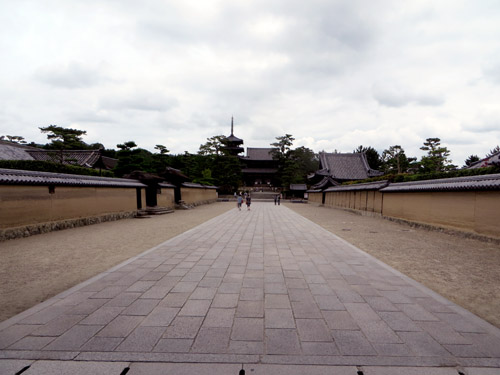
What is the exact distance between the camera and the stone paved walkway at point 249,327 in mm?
2180

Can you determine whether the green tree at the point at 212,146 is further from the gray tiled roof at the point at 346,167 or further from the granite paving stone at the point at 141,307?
the granite paving stone at the point at 141,307

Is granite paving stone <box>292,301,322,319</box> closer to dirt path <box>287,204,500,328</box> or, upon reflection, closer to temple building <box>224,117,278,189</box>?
dirt path <box>287,204,500,328</box>

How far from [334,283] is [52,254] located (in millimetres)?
6832

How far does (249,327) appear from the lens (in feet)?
8.96

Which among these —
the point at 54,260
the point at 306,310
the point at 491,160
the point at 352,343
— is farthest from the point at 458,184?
the point at 54,260

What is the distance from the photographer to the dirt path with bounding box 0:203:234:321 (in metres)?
3.67

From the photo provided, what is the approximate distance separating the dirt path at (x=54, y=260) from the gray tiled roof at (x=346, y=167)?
28.3 metres

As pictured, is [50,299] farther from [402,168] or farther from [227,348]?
[402,168]

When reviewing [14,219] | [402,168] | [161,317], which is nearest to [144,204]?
[14,219]

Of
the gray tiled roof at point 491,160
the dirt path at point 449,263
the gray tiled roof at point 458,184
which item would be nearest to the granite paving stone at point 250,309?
the dirt path at point 449,263

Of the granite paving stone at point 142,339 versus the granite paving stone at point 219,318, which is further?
the granite paving stone at point 219,318

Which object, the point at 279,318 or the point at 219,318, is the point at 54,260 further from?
the point at 279,318

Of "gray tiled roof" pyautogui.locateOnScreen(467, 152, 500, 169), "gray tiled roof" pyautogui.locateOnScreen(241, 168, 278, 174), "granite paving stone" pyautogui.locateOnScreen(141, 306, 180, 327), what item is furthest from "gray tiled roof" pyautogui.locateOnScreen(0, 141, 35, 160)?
"gray tiled roof" pyautogui.locateOnScreen(241, 168, 278, 174)

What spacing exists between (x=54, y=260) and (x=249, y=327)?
5.33 m
